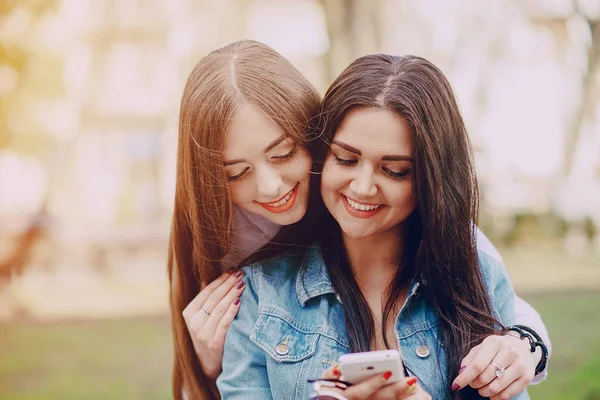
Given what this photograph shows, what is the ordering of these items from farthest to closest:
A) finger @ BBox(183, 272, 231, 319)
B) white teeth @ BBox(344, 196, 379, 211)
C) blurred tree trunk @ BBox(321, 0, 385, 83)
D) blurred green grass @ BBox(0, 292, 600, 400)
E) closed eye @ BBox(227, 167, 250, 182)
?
blurred green grass @ BBox(0, 292, 600, 400) < blurred tree trunk @ BBox(321, 0, 385, 83) < finger @ BBox(183, 272, 231, 319) < closed eye @ BBox(227, 167, 250, 182) < white teeth @ BBox(344, 196, 379, 211)

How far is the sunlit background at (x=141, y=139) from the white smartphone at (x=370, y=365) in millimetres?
3841

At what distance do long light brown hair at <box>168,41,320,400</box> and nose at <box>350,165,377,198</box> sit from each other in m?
0.19

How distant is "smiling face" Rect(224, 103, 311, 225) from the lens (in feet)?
5.34

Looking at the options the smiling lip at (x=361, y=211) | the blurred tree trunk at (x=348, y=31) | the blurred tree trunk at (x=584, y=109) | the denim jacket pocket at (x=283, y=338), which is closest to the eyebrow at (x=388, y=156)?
the smiling lip at (x=361, y=211)

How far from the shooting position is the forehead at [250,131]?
1.63 meters

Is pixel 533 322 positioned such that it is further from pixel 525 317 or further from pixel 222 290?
pixel 222 290

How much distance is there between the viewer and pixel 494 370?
58.0 inches

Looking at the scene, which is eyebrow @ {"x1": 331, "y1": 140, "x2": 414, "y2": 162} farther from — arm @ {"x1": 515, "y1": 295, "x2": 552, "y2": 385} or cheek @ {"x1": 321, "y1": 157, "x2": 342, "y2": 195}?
arm @ {"x1": 515, "y1": 295, "x2": 552, "y2": 385}

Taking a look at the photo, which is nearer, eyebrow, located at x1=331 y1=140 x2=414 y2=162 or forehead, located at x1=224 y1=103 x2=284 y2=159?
eyebrow, located at x1=331 y1=140 x2=414 y2=162

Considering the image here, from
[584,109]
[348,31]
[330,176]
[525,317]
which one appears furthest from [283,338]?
[584,109]

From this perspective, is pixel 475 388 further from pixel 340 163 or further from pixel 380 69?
pixel 380 69

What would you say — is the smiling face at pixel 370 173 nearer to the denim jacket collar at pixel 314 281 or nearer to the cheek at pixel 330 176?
the cheek at pixel 330 176

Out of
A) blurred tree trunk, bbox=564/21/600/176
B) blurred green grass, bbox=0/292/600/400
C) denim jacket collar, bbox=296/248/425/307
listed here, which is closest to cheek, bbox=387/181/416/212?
denim jacket collar, bbox=296/248/425/307

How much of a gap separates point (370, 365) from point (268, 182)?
20.4 inches
